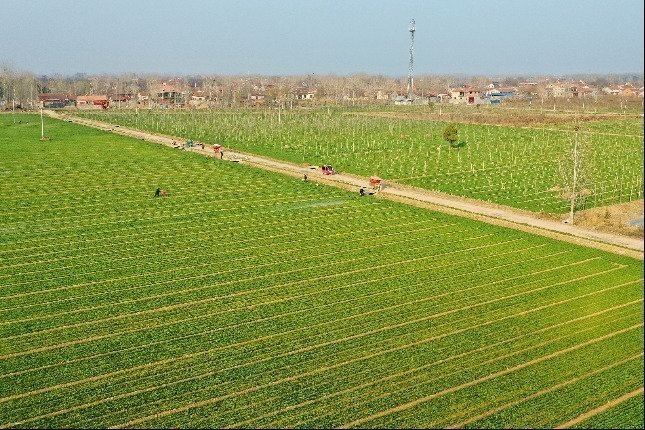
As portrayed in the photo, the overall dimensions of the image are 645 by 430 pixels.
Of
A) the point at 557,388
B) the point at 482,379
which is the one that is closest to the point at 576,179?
the point at 557,388

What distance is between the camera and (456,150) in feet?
217

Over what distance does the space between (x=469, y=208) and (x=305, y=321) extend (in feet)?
65.1

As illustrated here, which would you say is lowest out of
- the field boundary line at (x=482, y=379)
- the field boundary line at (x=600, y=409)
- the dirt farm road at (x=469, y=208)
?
the field boundary line at (x=600, y=409)

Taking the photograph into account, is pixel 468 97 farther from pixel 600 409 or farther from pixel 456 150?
pixel 600 409

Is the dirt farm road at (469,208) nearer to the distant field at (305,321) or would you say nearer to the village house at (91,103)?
the distant field at (305,321)

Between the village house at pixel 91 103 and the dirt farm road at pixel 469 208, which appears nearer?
the dirt farm road at pixel 469 208

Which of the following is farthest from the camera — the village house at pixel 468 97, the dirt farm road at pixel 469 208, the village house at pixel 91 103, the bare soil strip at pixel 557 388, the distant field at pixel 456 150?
the village house at pixel 468 97

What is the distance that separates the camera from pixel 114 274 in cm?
2714

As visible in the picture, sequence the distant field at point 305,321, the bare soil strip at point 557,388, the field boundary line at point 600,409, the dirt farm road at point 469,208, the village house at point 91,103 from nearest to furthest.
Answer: the field boundary line at point 600,409
the bare soil strip at point 557,388
the distant field at point 305,321
the dirt farm road at point 469,208
the village house at point 91,103

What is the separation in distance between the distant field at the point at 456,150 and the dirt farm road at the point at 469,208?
169 cm

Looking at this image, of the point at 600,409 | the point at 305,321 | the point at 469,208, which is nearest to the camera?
the point at 600,409

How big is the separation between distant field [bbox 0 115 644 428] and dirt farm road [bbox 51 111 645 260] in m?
1.59

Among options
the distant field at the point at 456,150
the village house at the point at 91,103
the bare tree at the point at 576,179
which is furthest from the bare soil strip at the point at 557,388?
the village house at the point at 91,103

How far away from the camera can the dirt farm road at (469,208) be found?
104ft
